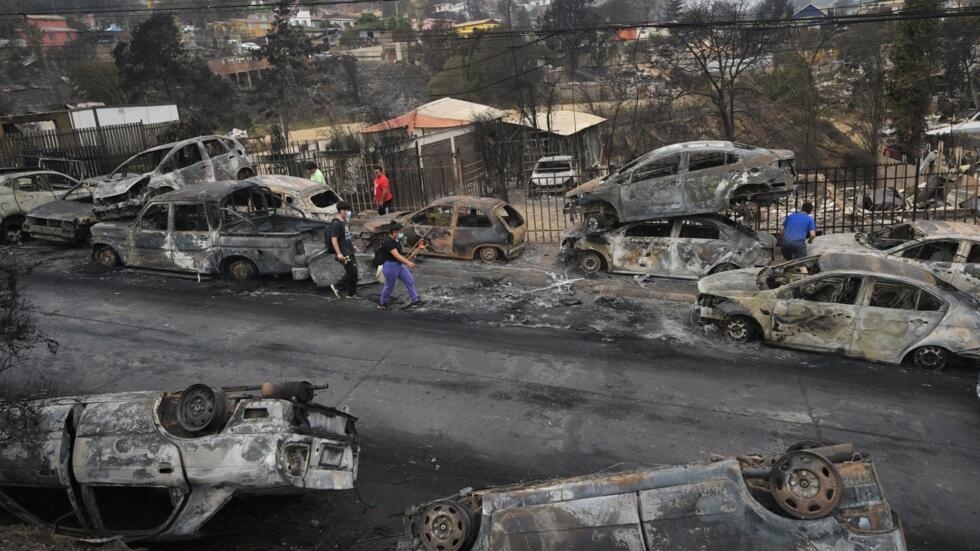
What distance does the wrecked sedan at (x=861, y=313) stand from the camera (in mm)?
8609

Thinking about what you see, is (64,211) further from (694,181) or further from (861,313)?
(861,313)

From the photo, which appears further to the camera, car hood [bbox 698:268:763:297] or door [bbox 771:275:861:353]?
car hood [bbox 698:268:763:297]

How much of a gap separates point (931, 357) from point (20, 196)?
61.2ft

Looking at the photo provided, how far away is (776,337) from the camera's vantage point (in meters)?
9.52

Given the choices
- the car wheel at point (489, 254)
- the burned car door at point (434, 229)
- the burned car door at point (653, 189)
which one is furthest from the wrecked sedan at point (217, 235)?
the burned car door at point (653, 189)

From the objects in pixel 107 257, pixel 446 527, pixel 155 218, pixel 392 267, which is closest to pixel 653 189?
pixel 392 267

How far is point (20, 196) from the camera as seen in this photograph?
1581 centimetres

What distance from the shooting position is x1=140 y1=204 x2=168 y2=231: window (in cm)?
1248

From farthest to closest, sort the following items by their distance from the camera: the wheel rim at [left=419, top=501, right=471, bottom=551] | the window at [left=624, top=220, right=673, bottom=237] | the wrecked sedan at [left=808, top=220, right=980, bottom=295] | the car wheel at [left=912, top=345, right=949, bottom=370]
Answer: the window at [left=624, top=220, right=673, bottom=237]
the wrecked sedan at [left=808, top=220, right=980, bottom=295]
the car wheel at [left=912, top=345, right=949, bottom=370]
the wheel rim at [left=419, top=501, right=471, bottom=551]

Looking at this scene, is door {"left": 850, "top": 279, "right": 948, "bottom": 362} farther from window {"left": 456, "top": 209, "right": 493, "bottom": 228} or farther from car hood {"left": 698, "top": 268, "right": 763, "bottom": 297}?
window {"left": 456, "top": 209, "right": 493, "bottom": 228}

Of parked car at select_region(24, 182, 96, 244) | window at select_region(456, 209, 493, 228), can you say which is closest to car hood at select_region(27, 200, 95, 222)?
parked car at select_region(24, 182, 96, 244)

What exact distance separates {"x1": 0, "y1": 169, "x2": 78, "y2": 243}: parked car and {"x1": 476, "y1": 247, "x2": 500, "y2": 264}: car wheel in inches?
420

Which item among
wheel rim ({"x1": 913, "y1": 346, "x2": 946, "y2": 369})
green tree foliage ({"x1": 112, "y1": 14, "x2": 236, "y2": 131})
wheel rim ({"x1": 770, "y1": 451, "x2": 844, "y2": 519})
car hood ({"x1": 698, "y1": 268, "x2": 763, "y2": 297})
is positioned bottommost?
wheel rim ({"x1": 913, "y1": 346, "x2": 946, "y2": 369})

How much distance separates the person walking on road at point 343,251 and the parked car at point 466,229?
6.99ft
